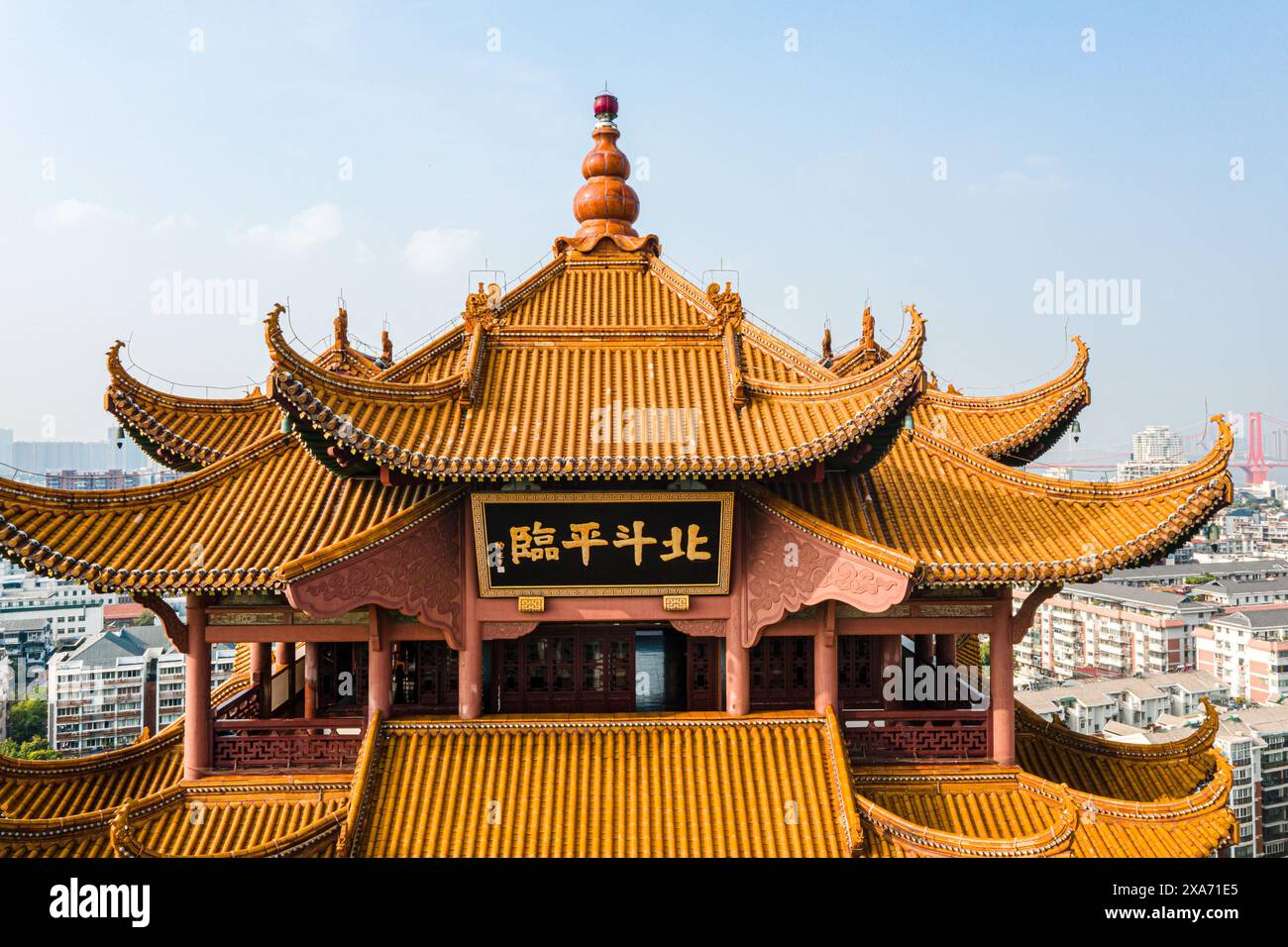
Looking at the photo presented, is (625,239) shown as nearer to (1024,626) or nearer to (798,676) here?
(798,676)

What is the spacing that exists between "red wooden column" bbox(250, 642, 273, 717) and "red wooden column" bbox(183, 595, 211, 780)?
5.97ft

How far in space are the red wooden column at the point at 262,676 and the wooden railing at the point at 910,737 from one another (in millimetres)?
8812

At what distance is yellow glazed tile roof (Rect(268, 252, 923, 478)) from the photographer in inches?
398

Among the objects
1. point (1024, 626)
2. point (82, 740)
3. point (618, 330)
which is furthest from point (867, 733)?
point (82, 740)

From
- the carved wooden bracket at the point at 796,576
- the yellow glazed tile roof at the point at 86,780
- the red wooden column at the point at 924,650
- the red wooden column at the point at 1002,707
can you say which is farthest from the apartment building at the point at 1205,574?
the yellow glazed tile roof at the point at 86,780

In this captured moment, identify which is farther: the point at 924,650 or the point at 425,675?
the point at 924,650

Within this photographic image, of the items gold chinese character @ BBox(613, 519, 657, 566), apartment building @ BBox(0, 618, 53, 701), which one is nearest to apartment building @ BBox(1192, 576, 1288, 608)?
gold chinese character @ BBox(613, 519, 657, 566)

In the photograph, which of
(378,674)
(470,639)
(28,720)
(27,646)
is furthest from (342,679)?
(27,646)

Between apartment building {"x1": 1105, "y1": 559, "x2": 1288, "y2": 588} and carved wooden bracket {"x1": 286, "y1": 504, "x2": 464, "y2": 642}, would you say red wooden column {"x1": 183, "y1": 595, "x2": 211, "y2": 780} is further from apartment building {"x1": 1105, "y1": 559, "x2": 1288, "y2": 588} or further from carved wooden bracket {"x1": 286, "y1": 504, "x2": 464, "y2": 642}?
apartment building {"x1": 1105, "y1": 559, "x2": 1288, "y2": 588}

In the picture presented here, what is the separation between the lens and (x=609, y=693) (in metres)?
12.0

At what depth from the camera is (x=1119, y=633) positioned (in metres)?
91.6

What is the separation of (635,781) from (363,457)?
5164 mm

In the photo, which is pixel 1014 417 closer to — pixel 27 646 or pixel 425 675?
pixel 425 675

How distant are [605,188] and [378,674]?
9.03 m
